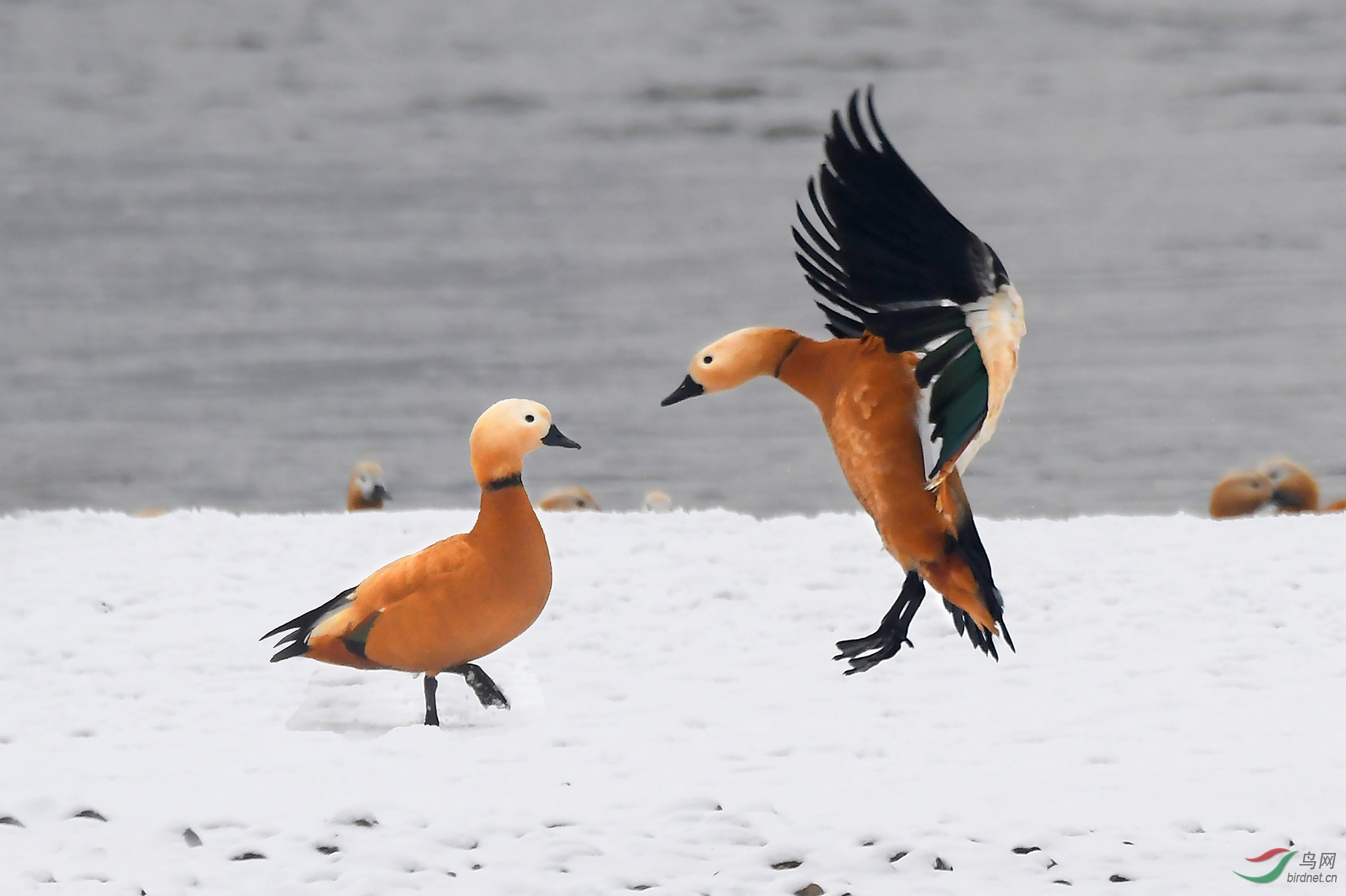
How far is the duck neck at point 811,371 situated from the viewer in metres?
2.60

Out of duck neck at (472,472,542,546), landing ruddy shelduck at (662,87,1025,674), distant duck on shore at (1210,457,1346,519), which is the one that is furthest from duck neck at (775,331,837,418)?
distant duck on shore at (1210,457,1346,519)

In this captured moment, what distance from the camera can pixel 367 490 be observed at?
4820 millimetres

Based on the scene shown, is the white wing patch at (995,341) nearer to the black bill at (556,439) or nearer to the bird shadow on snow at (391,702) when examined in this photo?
the black bill at (556,439)

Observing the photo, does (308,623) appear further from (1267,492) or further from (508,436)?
(1267,492)

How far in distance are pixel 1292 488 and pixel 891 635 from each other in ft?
8.31

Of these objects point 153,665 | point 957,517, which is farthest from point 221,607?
point 957,517

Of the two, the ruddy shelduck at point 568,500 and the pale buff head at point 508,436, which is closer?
the pale buff head at point 508,436

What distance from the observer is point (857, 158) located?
247cm

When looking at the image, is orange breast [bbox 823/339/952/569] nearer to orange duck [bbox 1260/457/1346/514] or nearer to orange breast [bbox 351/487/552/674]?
orange breast [bbox 351/487/552/674]

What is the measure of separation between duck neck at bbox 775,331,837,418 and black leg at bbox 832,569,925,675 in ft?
1.16

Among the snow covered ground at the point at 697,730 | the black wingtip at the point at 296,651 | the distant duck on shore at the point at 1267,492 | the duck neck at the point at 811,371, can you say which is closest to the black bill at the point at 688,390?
the duck neck at the point at 811,371

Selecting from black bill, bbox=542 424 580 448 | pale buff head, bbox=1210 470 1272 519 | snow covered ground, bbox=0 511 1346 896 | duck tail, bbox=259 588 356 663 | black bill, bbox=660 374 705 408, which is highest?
black bill, bbox=660 374 705 408

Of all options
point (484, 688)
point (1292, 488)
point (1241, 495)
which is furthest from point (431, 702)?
point (1292, 488)

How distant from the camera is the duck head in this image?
264 centimetres
